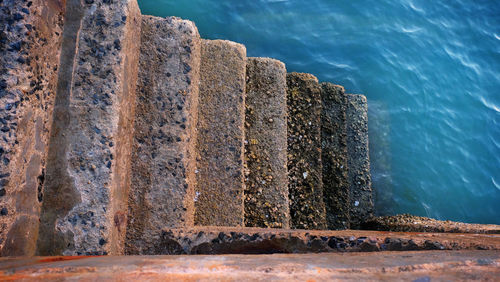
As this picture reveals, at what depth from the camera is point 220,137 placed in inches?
102

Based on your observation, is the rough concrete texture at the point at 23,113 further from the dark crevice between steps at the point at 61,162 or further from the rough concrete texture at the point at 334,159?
the rough concrete texture at the point at 334,159


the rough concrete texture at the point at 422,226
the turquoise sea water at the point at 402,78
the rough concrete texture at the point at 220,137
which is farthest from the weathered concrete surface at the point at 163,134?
the turquoise sea water at the point at 402,78

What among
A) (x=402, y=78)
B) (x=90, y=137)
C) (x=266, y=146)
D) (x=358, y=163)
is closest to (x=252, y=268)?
(x=90, y=137)

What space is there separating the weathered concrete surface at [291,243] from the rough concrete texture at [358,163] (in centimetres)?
226

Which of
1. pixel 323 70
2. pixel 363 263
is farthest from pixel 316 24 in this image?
pixel 363 263

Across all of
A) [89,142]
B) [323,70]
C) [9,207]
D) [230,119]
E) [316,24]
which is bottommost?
[9,207]

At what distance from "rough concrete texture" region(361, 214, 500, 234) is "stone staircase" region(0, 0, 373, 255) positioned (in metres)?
1.05

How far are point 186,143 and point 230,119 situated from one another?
0.53 m

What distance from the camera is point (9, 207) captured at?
1588 mm

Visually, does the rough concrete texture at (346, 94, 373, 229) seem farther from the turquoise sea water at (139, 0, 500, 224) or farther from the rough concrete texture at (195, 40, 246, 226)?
the rough concrete texture at (195, 40, 246, 226)

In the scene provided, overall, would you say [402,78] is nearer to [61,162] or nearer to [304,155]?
[304,155]

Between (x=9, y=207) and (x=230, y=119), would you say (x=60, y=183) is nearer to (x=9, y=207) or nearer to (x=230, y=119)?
(x=9, y=207)

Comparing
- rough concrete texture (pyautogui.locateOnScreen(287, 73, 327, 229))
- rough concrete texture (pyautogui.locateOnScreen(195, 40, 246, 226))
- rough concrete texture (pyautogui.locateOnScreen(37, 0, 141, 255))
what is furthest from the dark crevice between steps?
rough concrete texture (pyautogui.locateOnScreen(287, 73, 327, 229))

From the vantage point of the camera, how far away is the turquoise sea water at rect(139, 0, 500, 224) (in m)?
4.88
